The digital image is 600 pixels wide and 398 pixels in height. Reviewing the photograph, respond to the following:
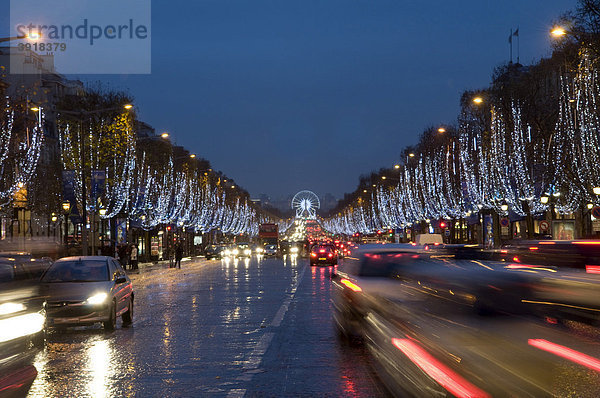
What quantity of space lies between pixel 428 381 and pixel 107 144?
177ft

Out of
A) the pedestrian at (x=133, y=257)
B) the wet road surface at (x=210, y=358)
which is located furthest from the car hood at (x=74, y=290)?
the pedestrian at (x=133, y=257)

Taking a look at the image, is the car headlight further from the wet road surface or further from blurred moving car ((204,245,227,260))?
blurred moving car ((204,245,227,260))

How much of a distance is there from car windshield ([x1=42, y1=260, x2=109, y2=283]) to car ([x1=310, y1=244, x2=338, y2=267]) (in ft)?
131

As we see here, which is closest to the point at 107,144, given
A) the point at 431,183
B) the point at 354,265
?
the point at 431,183

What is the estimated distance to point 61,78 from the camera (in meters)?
110

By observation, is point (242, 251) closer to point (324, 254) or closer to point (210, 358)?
point (324, 254)

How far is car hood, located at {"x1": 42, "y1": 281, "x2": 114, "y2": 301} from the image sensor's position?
1683cm

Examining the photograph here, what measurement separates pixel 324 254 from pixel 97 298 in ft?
136

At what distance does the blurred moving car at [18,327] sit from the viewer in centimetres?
868

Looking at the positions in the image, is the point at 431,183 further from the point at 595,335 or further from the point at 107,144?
the point at 595,335

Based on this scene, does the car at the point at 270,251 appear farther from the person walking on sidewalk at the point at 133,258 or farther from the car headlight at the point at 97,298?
the car headlight at the point at 97,298

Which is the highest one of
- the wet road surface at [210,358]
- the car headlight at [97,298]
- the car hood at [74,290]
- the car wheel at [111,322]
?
the car hood at [74,290]

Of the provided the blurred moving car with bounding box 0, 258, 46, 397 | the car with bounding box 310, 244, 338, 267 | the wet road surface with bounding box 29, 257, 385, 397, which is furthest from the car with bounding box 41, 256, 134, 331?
the car with bounding box 310, 244, 338, 267

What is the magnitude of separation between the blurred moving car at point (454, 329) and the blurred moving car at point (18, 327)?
4093mm
